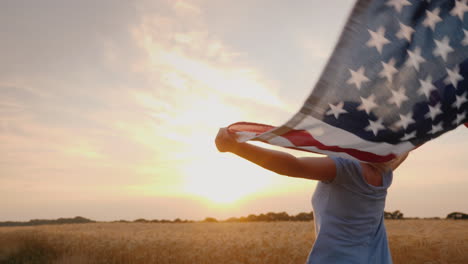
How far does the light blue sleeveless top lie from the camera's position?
2.14 metres

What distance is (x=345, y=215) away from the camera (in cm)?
220

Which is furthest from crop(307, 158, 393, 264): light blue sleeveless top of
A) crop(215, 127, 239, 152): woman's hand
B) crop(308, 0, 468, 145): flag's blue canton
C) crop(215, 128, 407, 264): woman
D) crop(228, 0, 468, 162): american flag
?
crop(215, 127, 239, 152): woman's hand

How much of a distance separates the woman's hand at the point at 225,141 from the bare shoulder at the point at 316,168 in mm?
292

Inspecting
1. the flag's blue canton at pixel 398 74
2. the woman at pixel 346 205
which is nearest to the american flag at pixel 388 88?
the flag's blue canton at pixel 398 74

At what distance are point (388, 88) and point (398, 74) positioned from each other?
0.29 ft

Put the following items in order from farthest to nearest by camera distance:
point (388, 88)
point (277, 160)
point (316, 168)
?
point (388, 88) < point (316, 168) < point (277, 160)

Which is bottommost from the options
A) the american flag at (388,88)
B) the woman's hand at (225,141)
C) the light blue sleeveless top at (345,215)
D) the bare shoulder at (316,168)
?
the light blue sleeveless top at (345,215)

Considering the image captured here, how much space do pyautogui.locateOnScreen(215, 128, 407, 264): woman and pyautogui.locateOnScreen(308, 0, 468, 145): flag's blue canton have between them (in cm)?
21

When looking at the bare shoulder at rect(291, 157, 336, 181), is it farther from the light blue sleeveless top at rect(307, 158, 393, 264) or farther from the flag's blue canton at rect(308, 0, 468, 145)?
the flag's blue canton at rect(308, 0, 468, 145)

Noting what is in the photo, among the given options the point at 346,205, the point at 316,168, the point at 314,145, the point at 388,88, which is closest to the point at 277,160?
the point at 316,168

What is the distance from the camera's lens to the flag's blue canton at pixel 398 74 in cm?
203

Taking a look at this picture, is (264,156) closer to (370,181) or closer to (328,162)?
(328,162)

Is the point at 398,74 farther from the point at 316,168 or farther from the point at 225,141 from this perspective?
the point at 225,141

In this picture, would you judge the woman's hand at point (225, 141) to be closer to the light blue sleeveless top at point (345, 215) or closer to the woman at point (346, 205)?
the woman at point (346, 205)
